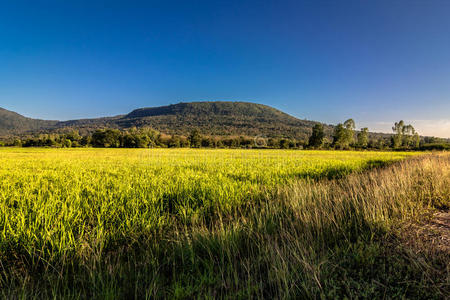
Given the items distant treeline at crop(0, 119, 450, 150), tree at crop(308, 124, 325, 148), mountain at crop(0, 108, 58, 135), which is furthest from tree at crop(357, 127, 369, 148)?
mountain at crop(0, 108, 58, 135)

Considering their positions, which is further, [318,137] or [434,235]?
[318,137]

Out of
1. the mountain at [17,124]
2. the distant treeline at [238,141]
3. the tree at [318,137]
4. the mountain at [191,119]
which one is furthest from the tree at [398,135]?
the mountain at [17,124]

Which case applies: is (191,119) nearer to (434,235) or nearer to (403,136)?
(403,136)

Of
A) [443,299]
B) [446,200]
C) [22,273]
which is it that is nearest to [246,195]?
[443,299]

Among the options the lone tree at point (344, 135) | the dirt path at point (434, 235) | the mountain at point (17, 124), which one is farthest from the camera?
the mountain at point (17, 124)

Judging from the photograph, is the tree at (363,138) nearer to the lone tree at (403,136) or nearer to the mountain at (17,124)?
the lone tree at (403,136)

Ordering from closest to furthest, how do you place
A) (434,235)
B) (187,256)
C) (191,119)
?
1. (187,256)
2. (434,235)
3. (191,119)

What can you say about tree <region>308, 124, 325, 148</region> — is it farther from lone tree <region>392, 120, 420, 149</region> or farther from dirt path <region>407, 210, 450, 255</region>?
dirt path <region>407, 210, 450, 255</region>

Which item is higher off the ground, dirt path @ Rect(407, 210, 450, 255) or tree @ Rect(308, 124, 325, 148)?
tree @ Rect(308, 124, 325, 148)

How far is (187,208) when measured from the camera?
3648mm

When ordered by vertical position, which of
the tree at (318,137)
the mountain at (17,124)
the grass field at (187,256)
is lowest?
the grass field at (187,256)

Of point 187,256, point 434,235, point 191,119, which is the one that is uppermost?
point 191,119

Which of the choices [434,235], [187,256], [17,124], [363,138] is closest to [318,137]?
[363,138]

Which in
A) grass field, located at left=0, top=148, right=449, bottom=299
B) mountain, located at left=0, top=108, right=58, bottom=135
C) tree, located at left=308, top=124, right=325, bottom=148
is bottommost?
grass field, located at left=0, top=148, right=449, bottom=299
